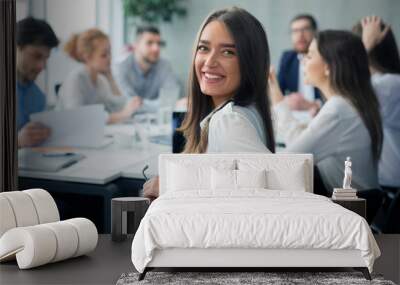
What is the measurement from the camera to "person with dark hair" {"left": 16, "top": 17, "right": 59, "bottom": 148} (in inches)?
316

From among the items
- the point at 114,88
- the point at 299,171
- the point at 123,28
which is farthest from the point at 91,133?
the point at 299,171

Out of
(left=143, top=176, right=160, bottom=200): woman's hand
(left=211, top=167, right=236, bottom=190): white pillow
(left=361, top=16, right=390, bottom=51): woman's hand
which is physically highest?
(left=361, top=16, right=390, bottom=51): woman's hand

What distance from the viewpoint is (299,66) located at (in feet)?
25.9

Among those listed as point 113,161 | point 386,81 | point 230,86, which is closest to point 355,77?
point 386,81

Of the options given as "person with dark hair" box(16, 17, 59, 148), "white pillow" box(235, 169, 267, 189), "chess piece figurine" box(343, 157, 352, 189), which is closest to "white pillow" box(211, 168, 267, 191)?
"white pillow" box(235, 169, 267, 189)

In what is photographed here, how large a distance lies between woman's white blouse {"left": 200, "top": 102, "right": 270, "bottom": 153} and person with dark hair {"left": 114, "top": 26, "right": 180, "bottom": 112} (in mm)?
672

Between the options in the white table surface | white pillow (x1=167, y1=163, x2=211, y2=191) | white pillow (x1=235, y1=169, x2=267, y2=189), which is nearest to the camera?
white pillow (x1=235, y1=169, x2=267, y2=189)

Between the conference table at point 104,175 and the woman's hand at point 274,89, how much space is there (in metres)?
1.19

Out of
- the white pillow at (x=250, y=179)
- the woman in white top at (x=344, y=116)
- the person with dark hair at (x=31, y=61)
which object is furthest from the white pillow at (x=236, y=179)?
the person with dark hair at (x=31, y=61)

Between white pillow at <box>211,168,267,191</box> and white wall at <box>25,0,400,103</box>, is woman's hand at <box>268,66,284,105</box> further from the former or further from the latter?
white pillow at <box>211,168,267,191</box>

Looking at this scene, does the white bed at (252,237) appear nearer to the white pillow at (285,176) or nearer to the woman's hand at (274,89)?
the white pillow at (285,176)

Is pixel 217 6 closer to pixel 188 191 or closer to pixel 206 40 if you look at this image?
pixel 206 40

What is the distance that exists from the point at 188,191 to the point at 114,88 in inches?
75.6

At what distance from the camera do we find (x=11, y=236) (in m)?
5.78
